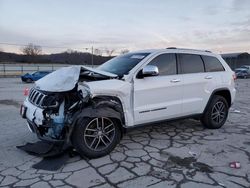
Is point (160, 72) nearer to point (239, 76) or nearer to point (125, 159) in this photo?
point (125, 159)

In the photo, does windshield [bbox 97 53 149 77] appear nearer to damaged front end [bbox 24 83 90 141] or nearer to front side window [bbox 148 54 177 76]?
front side window [bbox 148 54 177 76]

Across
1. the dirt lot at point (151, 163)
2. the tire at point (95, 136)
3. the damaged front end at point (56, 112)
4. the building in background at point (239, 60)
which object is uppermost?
the building in background at point (239, 60)

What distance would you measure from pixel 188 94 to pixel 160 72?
0.88 metres

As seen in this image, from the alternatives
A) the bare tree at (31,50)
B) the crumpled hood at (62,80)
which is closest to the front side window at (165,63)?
the crumpled hood at (62,80)

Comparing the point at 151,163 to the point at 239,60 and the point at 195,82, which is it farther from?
the point at 239,60

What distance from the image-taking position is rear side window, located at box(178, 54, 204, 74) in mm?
5481

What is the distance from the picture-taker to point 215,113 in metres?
6.11

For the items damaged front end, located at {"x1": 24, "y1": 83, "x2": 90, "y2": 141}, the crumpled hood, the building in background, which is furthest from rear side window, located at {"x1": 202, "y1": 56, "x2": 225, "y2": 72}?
the building in background

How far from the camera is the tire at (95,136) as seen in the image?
4051 mm

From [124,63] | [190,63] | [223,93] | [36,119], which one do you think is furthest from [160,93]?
[36,119]

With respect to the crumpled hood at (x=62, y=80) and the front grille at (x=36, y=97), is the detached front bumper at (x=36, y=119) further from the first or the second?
the crumpled hood at (x=62, y=80)

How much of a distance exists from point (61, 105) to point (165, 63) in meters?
2.31

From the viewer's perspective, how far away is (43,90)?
4.42 metres

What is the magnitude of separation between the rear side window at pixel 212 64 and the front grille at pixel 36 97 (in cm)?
378
